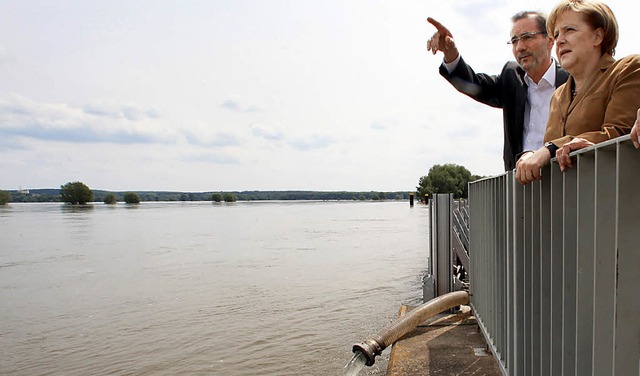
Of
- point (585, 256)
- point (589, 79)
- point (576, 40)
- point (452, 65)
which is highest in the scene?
point (452, 65)

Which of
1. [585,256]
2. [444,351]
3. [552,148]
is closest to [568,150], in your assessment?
[552,148]

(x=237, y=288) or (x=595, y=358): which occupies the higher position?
(x=595, y=358)

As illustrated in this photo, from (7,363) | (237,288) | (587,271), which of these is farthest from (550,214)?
(237,288)

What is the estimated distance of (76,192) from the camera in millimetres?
111938

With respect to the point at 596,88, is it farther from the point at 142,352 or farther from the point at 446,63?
the point at 142,352

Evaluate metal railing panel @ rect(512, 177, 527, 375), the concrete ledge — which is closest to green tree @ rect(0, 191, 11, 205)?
the concrete ledge

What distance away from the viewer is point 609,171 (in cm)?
148

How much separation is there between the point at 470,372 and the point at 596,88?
2608 millimetres

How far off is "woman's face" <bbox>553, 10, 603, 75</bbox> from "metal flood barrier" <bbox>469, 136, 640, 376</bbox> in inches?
17.3

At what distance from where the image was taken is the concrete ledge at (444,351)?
13.2 feet

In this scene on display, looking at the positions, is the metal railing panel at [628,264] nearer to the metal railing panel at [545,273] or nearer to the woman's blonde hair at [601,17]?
the metal railing panel at [545,273]

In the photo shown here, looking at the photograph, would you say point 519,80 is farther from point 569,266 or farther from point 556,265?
point 569,266

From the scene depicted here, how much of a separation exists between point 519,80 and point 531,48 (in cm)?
24

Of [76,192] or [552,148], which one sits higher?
Answer: [76,192]
